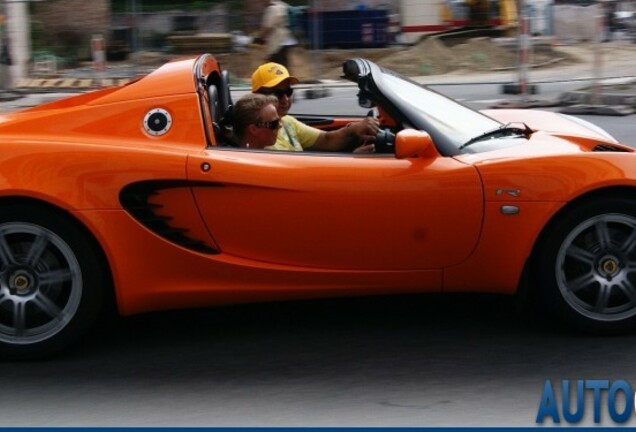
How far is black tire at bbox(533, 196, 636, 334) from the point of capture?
452cm

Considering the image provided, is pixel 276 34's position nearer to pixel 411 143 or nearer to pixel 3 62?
pixel 3 62

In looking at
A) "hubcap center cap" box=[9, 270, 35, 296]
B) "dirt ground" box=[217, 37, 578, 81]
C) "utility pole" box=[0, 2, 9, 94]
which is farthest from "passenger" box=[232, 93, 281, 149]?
"dirt ground" box=[217, 37, 578, 81]

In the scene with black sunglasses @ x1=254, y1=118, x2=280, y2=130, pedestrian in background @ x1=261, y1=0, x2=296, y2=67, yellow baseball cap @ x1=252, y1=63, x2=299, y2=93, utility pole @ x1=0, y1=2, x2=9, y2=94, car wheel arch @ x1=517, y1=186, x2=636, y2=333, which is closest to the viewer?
car wheel arch @ x1=517, y1=186, x2=636, y2=333

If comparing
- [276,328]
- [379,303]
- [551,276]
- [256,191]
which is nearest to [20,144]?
[256,191]

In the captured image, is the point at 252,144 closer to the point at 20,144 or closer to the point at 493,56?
the point at 20,144

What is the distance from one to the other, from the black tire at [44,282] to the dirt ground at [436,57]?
49.4 feet

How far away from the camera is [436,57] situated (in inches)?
854

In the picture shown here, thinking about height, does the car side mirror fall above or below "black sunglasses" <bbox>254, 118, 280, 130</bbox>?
below

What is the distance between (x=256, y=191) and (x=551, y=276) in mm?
1289

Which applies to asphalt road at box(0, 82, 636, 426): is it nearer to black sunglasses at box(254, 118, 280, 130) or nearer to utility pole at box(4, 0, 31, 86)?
black sunglasses at box(254, 118, 280, 130)

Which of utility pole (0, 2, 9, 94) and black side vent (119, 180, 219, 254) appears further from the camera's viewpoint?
utility pole (0, 2, 9, 94)

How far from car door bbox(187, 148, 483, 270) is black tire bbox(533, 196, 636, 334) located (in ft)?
1.19

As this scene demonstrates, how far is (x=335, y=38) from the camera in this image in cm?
2138

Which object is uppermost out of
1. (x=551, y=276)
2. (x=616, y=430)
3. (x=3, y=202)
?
(x=3, y=202)
